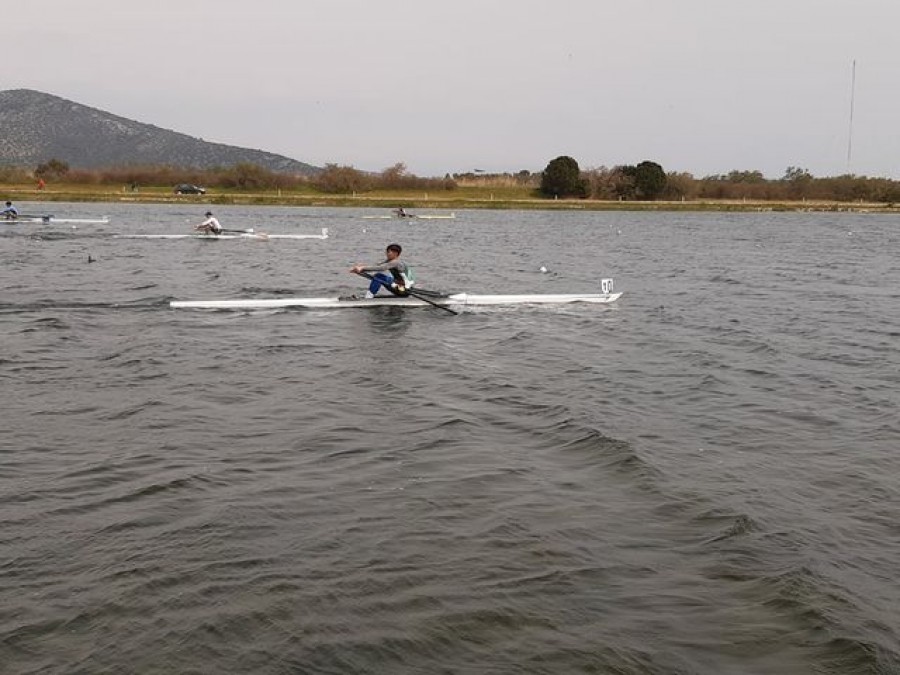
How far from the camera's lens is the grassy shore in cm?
8912

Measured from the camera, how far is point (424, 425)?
1066 centimetres

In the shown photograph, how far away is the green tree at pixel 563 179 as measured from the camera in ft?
357

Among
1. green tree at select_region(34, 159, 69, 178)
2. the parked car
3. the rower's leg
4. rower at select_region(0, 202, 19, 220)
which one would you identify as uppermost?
green tree at select_region(34, 159, 69, 178)

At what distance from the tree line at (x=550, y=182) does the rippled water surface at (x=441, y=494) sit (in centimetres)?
9228

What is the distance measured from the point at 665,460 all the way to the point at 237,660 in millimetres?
5671

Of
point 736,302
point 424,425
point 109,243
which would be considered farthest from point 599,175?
point 424,425

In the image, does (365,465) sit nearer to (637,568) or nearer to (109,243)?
(637,568)

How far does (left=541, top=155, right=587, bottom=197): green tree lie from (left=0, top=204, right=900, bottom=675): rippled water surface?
92.3 m

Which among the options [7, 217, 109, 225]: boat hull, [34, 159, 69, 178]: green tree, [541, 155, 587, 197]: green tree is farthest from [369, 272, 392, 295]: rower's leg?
[34, 159, 69, 178]: green tree

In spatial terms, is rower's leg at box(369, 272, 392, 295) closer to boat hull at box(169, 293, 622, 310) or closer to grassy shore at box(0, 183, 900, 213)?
boat hull at box(169, 293, 622, 310)

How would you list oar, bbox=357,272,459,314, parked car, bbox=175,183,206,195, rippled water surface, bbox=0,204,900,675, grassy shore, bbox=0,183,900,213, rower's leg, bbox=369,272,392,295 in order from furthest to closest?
1. parked car, bbox=175,183,206,195
2. grassy shore, bbox=0,183,900,213
3. rower's leg, bbox=369,272,392,295
4. oar, bbox=357,272,459,314
5. rippled water surface, bbox=0,204,900,675

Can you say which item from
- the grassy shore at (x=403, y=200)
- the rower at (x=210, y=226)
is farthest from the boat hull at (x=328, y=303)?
the grassy shore at (x=403, y=200)

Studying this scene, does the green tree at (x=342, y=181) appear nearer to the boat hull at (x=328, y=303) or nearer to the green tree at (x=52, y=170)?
the green tree at (x=52, y=170)

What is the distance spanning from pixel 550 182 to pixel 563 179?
1.92 m
